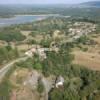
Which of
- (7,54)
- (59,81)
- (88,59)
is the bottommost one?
(88,59)

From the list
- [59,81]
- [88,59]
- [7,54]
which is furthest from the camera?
[88,59]

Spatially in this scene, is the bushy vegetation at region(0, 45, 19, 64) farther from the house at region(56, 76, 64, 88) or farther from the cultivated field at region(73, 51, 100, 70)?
the cultivated field at region(73, 51, 100, 70)

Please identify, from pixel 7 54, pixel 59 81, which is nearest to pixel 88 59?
pixel 59 81

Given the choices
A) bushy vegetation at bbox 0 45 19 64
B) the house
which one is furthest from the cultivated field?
bushy vegetation at bbox 0 45 19 64

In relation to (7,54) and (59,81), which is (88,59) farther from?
(7,54)

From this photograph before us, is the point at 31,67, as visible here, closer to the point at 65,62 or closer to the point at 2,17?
the point at 65,62

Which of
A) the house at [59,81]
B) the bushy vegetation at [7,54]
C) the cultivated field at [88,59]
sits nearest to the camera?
the house at [59,81]

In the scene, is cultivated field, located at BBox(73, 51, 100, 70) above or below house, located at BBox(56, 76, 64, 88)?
below

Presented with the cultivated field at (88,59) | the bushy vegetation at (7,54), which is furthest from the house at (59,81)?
the bushy vegetation at (7,54)

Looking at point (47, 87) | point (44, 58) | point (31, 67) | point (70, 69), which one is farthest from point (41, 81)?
point (44, 58)

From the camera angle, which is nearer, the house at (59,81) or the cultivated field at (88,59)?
the house at (59,81)

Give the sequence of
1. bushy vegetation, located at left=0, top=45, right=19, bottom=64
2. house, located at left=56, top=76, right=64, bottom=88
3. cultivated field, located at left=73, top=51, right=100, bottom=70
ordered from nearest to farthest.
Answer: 1. house, located at left=56, top=76, right=64, bottom=88
2. bushy vegetation, located at left=0, top=45, right=19, bottom=64
3. cultivated field, located at left=73, top=51, right=100, bottom=70

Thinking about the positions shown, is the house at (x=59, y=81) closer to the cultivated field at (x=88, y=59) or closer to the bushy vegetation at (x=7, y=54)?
the cultivated field at (x=88, y=59)
